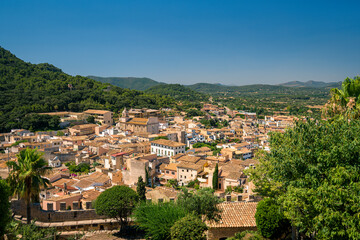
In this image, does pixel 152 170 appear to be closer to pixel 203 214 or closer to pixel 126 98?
pixel 203 214

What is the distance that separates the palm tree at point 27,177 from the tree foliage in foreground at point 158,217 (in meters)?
4.87

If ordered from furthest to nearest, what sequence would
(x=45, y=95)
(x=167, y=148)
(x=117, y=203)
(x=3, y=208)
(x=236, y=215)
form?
(x=45, y=95)
(x=167, y=148)
(x=117, y=203)
(x=236, y=215)
(x=3, y=208)

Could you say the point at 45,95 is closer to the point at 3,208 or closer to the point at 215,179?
the point at 215,179

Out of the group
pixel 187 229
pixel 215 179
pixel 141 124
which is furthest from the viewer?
pixel 141 124

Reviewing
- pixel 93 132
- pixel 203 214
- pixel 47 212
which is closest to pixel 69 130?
pixel 93 132

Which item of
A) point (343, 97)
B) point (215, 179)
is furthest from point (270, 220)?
point (215, 179)

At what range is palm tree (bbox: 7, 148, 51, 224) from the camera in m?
12.1

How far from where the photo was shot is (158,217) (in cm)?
1112

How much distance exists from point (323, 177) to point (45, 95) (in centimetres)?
8688

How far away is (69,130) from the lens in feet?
203

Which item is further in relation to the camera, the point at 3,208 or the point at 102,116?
the point at 102,116

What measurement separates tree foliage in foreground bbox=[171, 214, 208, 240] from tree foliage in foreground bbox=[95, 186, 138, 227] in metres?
3.87

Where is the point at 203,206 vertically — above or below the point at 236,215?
above

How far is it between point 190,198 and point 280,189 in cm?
410
